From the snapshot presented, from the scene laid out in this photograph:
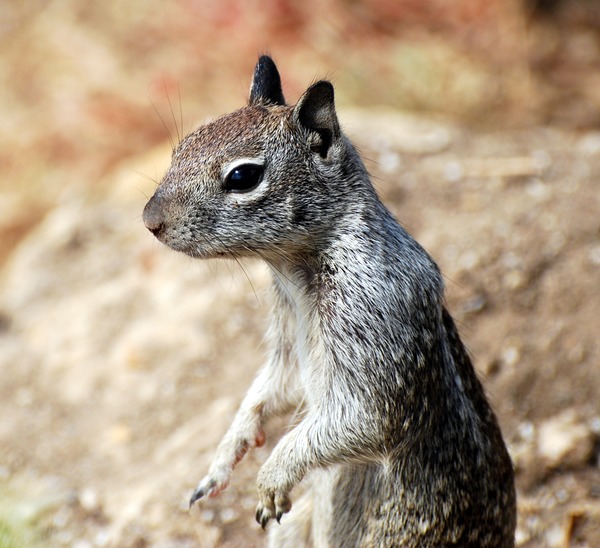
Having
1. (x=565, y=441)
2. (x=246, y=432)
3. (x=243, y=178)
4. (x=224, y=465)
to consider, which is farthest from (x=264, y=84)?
(x=565, y=441)

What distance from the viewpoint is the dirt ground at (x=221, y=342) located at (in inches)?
185

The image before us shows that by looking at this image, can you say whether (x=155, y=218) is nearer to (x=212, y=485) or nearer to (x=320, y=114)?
(x=320, y=114)

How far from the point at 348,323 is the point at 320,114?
0.78 metres

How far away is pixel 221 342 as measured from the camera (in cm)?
565

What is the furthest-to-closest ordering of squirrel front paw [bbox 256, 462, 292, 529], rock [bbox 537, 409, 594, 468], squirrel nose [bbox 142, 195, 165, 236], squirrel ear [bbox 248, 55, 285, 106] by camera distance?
rock [bbox 537, 409, 594, 468] < squirrel ear [bbox 248, 55, 285, 106] < squirrel front paw [bbox 256, 462, 292, 529] < squirrel nose [bbox 142, 195, 165, 236]

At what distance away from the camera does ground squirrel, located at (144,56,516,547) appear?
327cm

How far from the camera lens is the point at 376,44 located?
30.9ft

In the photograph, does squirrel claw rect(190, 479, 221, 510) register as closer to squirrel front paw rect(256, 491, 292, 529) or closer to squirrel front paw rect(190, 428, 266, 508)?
squirrel front paw rect(190, 428, 266, 508)

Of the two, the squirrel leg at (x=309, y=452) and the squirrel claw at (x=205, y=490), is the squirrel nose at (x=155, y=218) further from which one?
the squirrel claw at (x=205, y=490)

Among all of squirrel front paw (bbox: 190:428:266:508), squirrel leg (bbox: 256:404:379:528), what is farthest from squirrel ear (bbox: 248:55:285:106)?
squirrel front paw (bbox: 190:428:266:508)

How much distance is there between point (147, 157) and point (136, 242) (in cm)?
175

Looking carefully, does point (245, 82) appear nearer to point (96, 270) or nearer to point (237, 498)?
point (96, 270)

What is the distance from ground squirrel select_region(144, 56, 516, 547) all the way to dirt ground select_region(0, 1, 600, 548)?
77cm

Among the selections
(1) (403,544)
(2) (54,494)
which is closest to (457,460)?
(1) (403,544)
